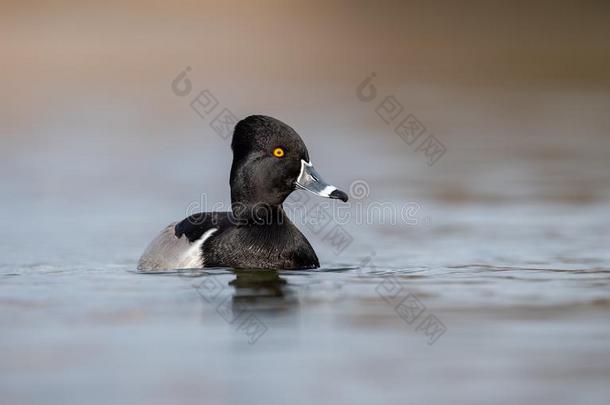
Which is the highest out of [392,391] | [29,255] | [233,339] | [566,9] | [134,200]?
[566,9]

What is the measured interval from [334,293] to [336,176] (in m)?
7.88

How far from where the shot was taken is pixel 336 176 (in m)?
17.5

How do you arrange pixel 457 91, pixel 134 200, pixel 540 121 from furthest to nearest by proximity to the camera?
pixel 457 91, pixel 540 121, pixel 134 200

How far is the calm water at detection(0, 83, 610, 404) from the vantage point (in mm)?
7000

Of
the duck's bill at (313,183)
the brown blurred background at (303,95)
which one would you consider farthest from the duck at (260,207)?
the brown blurred background at (303,95)

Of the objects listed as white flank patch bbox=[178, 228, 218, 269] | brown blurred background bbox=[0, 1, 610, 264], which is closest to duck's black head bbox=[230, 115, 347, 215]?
white flank patch bbox=[178, 228, 218, 269]

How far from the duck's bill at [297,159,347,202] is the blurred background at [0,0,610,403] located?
948 mm

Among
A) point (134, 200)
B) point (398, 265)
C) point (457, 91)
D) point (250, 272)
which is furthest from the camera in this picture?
point (457, 91)

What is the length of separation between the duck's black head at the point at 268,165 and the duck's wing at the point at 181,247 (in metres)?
0.44

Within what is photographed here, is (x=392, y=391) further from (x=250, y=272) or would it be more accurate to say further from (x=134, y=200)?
(x=134, y=200)

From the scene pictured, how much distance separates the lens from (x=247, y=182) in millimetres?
10836

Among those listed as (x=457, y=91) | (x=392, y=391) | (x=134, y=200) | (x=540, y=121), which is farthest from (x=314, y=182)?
(x=457, y=91)

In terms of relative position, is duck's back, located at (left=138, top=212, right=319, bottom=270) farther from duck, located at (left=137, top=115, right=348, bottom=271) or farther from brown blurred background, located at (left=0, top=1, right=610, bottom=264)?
brown blurred background, located at (left=0, top=1, right=610, bottom=264)

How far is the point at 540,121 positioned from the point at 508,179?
25.0 feet
